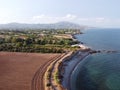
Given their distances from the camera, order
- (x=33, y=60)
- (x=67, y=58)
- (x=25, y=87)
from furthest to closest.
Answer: (x=67, y=58), (x=33, y=60), (x=25, y=87)

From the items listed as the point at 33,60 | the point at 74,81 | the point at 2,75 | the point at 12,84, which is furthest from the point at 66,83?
the point at 33,60

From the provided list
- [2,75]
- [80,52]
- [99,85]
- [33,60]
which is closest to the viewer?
[99,85]

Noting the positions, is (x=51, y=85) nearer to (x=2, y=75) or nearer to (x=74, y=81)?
(x=74, y=81)

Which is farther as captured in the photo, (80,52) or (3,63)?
(80,52)

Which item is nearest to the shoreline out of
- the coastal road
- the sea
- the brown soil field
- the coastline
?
the coastline

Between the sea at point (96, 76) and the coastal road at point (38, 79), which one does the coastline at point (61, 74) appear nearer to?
the coastal road at point (38, 79)

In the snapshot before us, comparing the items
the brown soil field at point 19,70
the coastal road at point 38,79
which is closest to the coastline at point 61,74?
the coastal road at point 38,79
